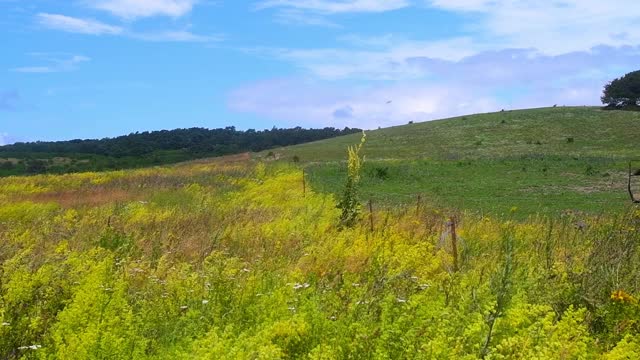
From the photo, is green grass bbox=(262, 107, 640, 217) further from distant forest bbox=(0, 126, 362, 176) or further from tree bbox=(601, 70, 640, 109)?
distant forest bbox=(0, 126, 362, 176)

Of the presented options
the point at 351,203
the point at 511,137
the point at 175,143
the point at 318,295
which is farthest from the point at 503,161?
the point at 175,143

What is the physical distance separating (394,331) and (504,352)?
0.76m

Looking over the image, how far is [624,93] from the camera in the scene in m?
72.3

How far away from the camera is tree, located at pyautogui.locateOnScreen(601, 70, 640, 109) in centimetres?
7153

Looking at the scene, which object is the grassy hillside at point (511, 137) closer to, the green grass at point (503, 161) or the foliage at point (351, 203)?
the green grass at point (503, 161)

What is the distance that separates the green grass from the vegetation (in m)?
11.1

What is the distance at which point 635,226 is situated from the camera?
29.8 feet

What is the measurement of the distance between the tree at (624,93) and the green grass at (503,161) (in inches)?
217

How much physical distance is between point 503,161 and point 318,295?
3782 centimetres

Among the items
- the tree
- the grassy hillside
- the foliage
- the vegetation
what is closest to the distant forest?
the grassy hillside

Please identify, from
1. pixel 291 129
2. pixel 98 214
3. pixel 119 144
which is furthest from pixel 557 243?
pixel 291 129

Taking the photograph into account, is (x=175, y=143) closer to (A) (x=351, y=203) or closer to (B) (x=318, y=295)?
(A) (x=351, y=203)

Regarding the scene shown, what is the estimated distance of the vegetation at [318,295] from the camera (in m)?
4.52

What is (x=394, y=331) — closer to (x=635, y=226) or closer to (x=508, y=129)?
(x=635, y=226)
